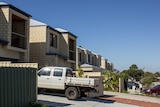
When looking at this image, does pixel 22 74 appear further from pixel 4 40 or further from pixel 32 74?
pixel 4 40

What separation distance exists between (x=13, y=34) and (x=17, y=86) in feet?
39.8

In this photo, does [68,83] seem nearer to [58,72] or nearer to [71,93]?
[71,93]

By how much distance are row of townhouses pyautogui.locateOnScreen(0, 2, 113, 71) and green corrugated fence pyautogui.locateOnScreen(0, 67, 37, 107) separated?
8170 millimetres

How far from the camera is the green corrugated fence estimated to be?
1024 centimetres

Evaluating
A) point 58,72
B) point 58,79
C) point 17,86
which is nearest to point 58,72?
point 58,72

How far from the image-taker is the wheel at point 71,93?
17781 millimetres

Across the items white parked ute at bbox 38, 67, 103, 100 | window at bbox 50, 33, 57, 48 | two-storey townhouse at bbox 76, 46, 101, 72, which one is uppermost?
window at bbox 50, 33, 57, 48

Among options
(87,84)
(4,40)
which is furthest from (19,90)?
(4,40)

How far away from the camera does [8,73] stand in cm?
1051

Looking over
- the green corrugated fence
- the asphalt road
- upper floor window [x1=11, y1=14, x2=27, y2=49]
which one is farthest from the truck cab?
the green corrugated fence

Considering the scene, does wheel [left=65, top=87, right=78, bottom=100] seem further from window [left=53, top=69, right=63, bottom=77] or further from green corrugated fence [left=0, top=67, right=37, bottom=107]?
green corrugated fence [left=0, top=67, right=37, bottom=107]

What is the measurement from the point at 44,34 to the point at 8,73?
1662cm

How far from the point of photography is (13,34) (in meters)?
22.5

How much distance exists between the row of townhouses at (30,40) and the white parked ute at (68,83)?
393cm
